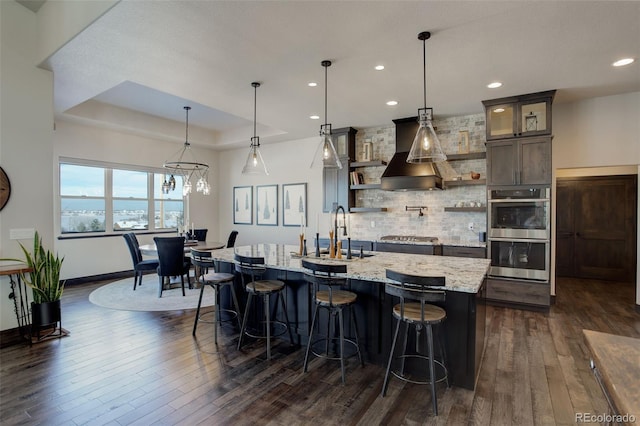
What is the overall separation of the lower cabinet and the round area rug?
13.9 feet

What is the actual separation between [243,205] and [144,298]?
3.75 meters

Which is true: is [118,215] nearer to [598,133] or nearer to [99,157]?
[99,157]

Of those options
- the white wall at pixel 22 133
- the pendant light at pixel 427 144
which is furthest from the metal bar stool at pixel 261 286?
the white wall at pixel 22 133

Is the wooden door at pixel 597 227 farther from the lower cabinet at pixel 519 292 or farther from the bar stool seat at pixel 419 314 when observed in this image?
the bar stool seat at pixel 419 314

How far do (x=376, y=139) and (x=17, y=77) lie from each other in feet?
17.3

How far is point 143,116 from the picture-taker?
6.65m

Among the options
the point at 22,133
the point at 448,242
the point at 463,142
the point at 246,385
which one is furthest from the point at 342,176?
the point at 22,133

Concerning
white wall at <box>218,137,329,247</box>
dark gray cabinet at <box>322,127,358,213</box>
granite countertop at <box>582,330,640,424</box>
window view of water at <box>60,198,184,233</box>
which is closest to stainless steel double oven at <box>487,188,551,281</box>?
dark gray cabinet at <box>322,127,358,213</box>

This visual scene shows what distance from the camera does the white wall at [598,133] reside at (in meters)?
4.57

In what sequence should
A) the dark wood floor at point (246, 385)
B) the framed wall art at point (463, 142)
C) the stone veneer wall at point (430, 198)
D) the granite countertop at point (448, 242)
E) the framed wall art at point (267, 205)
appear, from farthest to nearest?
the framed wall art at point (267, 205), the stone veneer wall at point (430, 198), the framed wall art at point (463, 142), the granite countertop at point (448, 242), the dark wood floor at point (246, 385)

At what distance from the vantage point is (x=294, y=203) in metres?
7.52

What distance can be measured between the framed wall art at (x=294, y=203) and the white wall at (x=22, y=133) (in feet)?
14.7

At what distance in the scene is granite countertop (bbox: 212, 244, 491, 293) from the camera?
246cm

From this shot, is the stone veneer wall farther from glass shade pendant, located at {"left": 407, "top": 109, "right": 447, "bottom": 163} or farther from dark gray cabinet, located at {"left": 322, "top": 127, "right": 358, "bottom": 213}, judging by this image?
glass shade pendant, located at {"left": 407, "top": 109, "right": 447, "bottom": 163}
